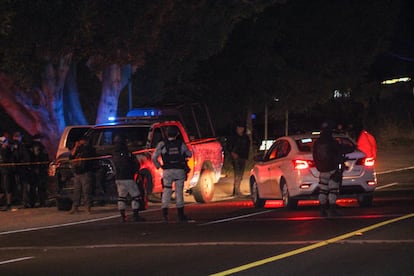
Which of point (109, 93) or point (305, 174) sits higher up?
point (109, 93)

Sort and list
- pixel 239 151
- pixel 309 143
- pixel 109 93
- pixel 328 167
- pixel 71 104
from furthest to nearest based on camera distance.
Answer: pixel 71 104, pixel 109 93, pixel 239 151, pixel 309 143, pixel 328 167

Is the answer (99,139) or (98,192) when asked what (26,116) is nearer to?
(99,139)

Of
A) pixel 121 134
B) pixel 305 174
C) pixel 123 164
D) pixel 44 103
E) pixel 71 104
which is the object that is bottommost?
pixel 305 174

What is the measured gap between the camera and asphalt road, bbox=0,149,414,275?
29.6 feet

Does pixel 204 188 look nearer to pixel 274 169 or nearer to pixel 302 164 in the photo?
pixel 274 169

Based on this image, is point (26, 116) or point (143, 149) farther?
point (26, 116)

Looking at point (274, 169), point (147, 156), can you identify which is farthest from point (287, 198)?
point (147, 156)

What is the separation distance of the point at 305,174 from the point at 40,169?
6.84 metres

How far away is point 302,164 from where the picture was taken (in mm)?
14328

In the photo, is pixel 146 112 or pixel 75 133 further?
pixel 75 133

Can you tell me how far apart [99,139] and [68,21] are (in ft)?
9.54

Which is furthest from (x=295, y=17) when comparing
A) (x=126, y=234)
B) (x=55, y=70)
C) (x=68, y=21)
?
(x=126, y=234)

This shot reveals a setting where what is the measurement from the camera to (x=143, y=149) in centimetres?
1642

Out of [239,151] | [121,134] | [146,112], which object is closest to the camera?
[121,134]
